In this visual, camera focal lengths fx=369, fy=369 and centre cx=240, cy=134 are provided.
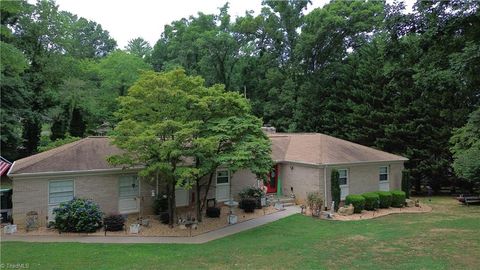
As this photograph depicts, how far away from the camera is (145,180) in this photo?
1880 centimetres

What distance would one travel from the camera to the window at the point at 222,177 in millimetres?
21367

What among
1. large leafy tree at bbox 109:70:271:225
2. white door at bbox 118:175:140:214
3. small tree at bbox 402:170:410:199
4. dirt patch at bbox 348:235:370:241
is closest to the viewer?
dirt patch at bbox 348:235:370:241

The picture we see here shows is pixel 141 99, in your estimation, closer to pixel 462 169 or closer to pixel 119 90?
pixel 462 169

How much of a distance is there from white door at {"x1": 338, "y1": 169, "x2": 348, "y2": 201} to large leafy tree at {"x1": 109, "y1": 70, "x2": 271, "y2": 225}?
7.43 m

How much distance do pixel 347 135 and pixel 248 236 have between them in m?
21.4

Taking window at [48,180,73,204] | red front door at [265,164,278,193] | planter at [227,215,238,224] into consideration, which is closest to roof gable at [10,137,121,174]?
window at [48,180,73,204]

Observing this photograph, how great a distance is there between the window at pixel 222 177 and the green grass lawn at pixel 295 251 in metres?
5.24

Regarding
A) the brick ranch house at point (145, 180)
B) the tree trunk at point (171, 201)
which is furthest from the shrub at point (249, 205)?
the tree trunk at point (171, 201)

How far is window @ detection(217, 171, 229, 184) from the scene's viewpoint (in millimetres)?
21367

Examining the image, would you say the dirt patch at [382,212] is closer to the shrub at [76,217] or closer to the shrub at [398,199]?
the shrub at [398,199]

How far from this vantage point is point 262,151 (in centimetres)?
1617

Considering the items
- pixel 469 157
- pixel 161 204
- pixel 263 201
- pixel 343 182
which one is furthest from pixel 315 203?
pixel 469 157

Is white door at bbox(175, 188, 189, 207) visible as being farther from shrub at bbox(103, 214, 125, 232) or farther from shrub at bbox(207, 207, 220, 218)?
shrub at bbox(103, 214, 125, 232)

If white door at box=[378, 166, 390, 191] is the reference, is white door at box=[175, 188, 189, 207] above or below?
below
